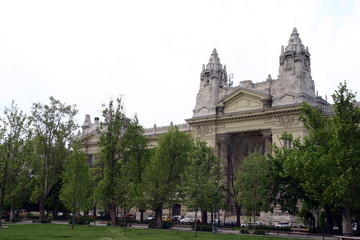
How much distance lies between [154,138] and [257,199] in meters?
40.5

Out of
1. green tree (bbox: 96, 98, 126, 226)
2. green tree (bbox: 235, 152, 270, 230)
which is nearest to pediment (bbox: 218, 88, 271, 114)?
green tree (bbox: 235, 152, 270, 230)

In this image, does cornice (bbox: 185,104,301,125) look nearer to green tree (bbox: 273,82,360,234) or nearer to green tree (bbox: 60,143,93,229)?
green tree (bbox: 273,82,360,234)

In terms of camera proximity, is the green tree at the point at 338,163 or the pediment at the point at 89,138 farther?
the pediment at the point at 89,138

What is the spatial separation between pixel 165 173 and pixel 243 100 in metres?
22.0

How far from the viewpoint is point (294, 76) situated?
5894cm

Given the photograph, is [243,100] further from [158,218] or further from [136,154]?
[158,218]

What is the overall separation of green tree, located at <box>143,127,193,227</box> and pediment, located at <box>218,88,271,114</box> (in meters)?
16.4

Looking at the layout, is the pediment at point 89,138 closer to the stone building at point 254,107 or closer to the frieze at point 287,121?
the stone building at point 254,107

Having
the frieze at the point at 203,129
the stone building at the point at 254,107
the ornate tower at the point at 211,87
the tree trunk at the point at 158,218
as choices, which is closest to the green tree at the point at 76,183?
A: the tree trunk at the point at 158,218

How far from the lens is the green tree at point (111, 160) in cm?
4519

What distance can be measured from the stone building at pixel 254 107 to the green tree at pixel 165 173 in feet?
40.0

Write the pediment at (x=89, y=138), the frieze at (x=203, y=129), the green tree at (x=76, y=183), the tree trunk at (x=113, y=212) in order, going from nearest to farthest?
the green tree at (x=76, y=183) → the tree trunk at (x=113, y=212) → the frieze at (x=203, y=129) → the pediment at (x=89, y=138)

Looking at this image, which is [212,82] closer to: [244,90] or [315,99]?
[244,90]

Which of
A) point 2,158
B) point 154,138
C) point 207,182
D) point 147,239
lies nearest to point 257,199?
point 207,182
